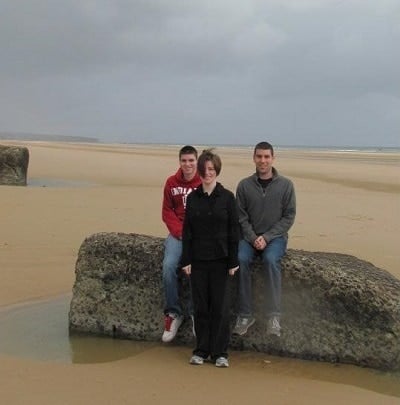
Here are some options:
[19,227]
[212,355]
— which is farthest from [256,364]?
[19,227]

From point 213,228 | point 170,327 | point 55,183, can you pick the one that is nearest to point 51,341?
point 170,327

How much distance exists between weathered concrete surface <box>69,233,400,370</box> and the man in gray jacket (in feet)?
0.50

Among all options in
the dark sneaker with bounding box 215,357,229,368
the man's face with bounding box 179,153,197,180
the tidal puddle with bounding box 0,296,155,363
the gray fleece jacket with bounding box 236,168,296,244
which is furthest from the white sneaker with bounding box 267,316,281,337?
the man's face with bounding box 179,153,197,180

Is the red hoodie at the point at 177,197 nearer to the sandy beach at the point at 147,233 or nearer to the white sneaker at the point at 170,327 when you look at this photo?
the white sneaker at the point at 170,327

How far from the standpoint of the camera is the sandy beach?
4.34 m

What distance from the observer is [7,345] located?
5379 mm

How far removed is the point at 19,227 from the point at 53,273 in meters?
3.32

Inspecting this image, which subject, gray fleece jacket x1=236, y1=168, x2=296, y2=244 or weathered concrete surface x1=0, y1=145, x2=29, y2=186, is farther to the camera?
weathered concrete surface x1=0, y1=145, x2=29, y2=186

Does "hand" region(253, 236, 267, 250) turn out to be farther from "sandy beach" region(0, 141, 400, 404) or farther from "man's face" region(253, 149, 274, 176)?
"sandy beach" region(0, 141, 400, 404)

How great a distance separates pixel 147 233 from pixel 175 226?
562cm

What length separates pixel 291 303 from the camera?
533 centimetres

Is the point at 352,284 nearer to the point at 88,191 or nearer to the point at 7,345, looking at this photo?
the point at 7,345

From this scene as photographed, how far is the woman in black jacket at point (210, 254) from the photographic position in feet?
16.3

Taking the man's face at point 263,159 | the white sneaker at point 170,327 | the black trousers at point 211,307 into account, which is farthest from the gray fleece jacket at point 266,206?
the white sneaker at point 170,327
